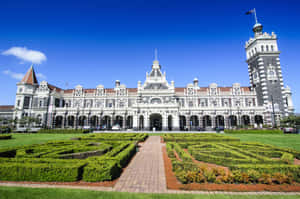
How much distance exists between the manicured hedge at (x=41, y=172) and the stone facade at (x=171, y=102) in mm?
37805

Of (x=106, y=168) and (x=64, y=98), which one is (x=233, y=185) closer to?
(x=106, y=168)

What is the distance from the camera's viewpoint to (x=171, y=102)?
49094 mm

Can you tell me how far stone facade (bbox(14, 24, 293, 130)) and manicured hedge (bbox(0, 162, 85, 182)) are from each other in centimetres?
3781

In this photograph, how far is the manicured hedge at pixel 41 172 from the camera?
7066mm

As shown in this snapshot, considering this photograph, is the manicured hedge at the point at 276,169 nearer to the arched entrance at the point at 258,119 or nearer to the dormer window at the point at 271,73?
the arched entrance at the point at 258,119

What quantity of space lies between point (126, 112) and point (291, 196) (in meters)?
48.4

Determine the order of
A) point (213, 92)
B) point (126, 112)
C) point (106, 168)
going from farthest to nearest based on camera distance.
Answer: point (213, 92)
point (126, 112)
point (106, 168)

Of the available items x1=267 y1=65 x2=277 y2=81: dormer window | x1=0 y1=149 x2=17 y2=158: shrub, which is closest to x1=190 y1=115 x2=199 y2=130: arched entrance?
x1=267 y1=65 x2=277 y2=81: dormer window

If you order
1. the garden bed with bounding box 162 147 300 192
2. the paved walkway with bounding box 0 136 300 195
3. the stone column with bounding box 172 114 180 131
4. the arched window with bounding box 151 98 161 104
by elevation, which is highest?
the arched window with bounding box 151 98 161 104

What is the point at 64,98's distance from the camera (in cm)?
6066

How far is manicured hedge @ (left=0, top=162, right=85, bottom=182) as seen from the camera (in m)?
7.07

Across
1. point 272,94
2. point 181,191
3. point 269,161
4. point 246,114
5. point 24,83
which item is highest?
point 24,83

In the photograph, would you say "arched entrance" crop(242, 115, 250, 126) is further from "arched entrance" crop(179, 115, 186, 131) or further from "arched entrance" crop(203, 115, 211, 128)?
"arched entrance" crop(179, 115, 186, 131)

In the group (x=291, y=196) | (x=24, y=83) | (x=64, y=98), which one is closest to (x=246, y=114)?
(x=291, y=196)
